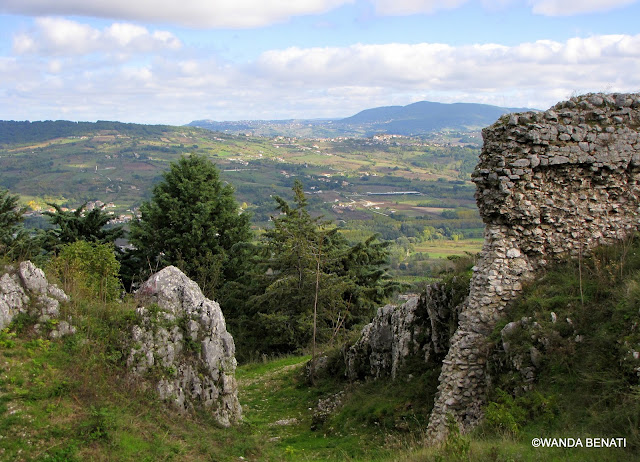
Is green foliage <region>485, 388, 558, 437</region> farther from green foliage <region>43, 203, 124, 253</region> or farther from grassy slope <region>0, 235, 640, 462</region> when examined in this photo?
green foliage <region>43, 203, 124, 253</region>

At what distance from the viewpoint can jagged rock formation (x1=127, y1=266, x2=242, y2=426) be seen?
1011cm

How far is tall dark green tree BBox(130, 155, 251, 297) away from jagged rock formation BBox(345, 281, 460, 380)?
42.6 feet

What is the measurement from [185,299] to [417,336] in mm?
5948

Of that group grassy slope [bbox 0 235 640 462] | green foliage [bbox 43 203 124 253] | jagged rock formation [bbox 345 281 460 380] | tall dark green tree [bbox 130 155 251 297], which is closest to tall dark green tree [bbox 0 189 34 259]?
green foliage [bbox 43 203 124 253]

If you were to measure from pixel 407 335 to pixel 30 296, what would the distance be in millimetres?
8969

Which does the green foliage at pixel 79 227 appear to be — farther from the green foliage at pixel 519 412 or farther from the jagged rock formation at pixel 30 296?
the green foliage at pixel 519 412

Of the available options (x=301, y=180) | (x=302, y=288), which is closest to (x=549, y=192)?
(x=302, y=288)

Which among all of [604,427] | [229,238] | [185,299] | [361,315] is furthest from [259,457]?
[229,238]

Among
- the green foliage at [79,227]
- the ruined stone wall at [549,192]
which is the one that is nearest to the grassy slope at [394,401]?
the ruined stone wall at [549,192]

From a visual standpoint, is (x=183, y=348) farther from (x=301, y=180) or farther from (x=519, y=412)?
(x=301, y=180)

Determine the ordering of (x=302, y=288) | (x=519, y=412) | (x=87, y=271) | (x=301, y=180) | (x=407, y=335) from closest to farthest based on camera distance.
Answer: (x=519, y=412), (x=407, y=335), (x=87, y=271), (x=302, y=288), (x=301, y=180)

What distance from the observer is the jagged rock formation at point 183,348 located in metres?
10.1

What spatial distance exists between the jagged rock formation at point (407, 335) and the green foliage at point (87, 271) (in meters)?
7.27

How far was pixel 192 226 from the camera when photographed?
1060 inches
